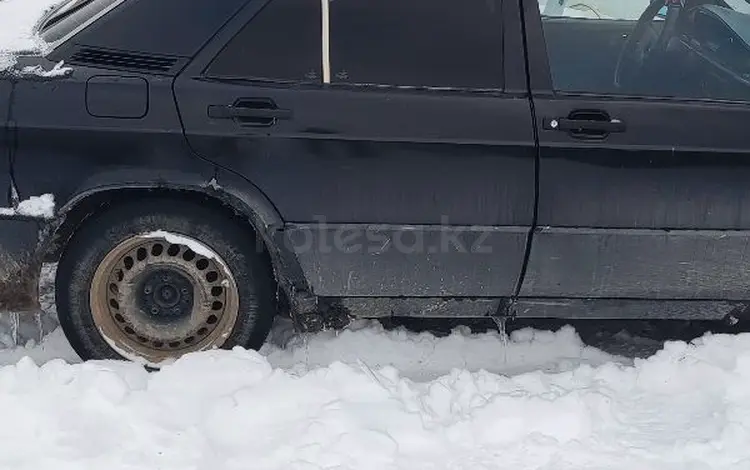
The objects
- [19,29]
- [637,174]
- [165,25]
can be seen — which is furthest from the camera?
[19,29]

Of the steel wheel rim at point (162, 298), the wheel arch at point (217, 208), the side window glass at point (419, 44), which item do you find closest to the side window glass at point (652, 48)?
the side window glass at point (419, 44)

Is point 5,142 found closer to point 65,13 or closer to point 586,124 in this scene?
point 65,13

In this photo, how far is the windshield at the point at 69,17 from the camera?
335cm

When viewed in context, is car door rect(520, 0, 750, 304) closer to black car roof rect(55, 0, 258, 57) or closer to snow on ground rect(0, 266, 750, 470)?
snow on ground rect(0, 266, 750, 470)

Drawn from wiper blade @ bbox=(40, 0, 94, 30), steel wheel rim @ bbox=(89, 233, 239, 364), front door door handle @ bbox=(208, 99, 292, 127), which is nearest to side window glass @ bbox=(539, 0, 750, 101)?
front door door handle @ bbox=(208, 99, 292, 127)

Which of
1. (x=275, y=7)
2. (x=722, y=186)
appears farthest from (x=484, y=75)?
(x=722, y=186)

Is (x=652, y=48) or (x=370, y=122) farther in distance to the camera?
(x=652, y=48)

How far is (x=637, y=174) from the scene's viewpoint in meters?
3.28

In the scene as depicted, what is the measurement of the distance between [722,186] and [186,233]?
2.13 metres

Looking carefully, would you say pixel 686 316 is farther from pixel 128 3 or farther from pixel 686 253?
pixel 128 3

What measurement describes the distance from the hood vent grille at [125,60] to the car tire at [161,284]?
519 mm

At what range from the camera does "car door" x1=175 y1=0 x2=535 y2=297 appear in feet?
10.4

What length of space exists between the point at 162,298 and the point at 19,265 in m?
0.55

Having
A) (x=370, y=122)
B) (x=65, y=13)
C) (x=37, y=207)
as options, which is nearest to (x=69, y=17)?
(x=65, y=13)
